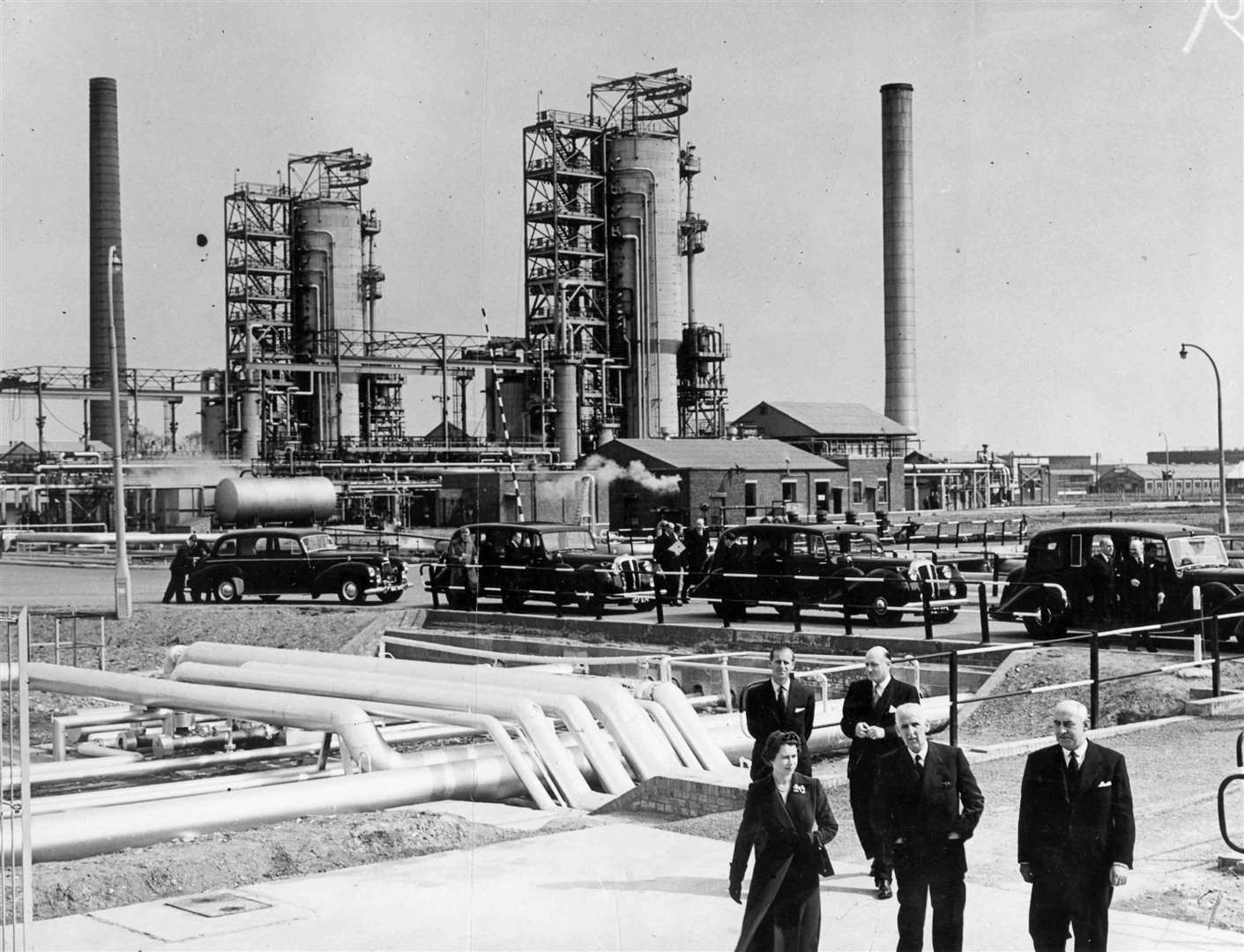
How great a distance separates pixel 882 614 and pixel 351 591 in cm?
1302

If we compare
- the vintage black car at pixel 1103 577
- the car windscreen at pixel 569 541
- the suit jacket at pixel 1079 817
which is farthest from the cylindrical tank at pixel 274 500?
the suit jacket at pixel 1079 817

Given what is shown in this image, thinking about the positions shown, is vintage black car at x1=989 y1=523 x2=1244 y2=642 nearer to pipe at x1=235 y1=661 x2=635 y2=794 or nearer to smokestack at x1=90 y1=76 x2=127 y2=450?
pipe at x1=235 y1=661 x2=635 y2=794

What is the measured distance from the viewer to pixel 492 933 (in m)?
7.59

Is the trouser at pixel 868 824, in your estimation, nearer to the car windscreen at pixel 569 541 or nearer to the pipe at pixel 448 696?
Result: the pipe at pixel 448 696

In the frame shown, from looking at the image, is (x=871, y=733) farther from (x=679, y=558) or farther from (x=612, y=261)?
(x=612, y=261)

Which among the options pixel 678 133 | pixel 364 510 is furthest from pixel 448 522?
pixel 678 133

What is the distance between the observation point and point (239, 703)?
1641cm

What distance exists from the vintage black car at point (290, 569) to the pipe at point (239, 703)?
36.3 feet

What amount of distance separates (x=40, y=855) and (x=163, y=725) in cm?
819

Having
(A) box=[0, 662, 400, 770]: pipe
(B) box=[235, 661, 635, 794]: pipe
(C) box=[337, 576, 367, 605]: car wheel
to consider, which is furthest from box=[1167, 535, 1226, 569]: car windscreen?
(C) box=[337, 576, 367, 605]: car wheel

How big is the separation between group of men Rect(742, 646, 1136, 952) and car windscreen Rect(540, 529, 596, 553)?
22104 millimetres

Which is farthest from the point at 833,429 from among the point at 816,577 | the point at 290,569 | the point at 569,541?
the point at 816,577

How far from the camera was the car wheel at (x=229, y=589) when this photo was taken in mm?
32344

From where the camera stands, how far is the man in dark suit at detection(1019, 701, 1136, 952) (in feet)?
21.8
